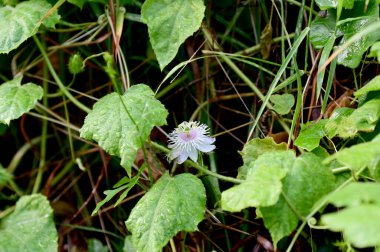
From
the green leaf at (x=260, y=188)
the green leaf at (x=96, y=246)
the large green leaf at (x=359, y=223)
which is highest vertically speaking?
the large green leaf at (x=359, y=223)

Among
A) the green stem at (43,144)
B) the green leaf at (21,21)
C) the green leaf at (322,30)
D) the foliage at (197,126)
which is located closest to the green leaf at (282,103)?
the foliage at (197,126)

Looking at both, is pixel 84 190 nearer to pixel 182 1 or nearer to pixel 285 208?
pixel 182 1

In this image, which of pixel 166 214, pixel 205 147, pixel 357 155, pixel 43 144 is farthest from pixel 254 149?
pixel 43 144

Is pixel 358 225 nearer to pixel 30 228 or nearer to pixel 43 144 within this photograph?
pixel 30 228

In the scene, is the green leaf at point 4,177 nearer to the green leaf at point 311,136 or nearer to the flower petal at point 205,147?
the flower petal at point 205,147

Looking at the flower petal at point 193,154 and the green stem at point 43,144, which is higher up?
the flower petal at point 193,154

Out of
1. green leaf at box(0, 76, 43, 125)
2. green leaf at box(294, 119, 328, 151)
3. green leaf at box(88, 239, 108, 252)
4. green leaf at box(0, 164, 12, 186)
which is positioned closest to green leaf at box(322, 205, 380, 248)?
green leaf at box(294, 119, 328, 151)

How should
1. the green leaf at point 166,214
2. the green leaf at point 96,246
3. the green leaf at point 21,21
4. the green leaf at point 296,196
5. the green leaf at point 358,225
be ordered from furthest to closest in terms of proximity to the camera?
the green leaf at point 96,246 → the green leaf at point 21,21 → the green leaf at point 166,214 → the green leaf at point 296,196 → the green leaf at point 358,225
